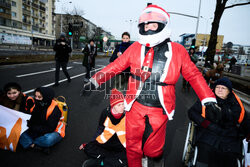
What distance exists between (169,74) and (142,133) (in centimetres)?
64

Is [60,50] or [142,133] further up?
[60,50]

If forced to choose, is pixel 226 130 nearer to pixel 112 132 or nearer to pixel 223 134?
pixel 223 134

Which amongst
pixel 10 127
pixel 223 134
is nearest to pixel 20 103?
pixel 10 127

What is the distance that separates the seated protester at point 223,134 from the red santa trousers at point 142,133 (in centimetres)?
79

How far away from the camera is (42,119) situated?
2611 mm

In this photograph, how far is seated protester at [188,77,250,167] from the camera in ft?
6.46

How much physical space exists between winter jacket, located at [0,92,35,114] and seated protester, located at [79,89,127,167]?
A: 128 centimetres

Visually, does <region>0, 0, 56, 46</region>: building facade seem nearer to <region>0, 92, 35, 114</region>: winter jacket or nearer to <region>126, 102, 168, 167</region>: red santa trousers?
<region>0, 92, 35, 114</region>: winter jacket

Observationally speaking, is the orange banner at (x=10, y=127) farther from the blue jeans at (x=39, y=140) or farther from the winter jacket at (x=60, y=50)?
the winter jacket at (x=60, y=50)

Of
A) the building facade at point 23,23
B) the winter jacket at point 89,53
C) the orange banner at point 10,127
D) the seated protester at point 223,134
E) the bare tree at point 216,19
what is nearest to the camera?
the seated protester at point 223,134

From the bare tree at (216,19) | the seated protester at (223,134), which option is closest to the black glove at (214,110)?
the seated protester at (223,134)

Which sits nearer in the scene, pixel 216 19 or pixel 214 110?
pixel 214 110

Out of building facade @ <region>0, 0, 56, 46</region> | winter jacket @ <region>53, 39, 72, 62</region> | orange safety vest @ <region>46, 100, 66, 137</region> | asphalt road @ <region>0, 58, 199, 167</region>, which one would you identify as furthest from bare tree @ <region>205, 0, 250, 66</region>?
building facade @ <region>0, 0, 56, 46</region>

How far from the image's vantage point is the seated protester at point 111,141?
224 cm
